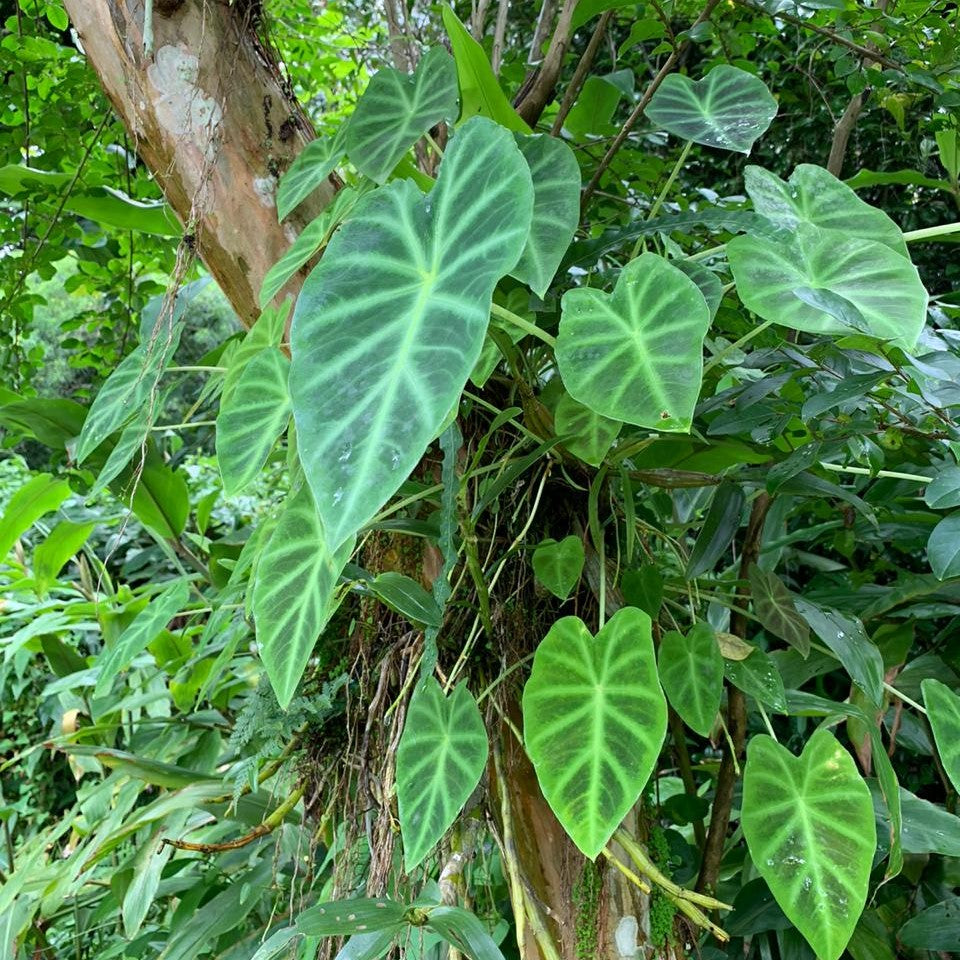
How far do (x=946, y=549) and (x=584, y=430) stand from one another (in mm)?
316

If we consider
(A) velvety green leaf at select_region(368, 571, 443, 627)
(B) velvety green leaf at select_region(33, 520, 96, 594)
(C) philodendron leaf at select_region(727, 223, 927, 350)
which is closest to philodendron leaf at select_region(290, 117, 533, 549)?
(C) philodendron leaf at select_region(727, 223, 927, 350)

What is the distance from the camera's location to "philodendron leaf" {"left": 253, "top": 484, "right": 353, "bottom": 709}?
0.54m

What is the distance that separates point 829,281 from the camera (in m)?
0.52

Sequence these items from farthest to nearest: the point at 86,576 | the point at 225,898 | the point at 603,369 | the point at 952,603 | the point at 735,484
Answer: the point at 86,576, the point at 225,898, the point at 952,603, the point at 735,484, the point at 603,369

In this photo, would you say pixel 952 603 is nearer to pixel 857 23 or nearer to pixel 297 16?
pixel 857 23

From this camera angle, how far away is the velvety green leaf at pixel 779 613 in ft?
2.38

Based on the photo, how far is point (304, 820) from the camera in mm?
853

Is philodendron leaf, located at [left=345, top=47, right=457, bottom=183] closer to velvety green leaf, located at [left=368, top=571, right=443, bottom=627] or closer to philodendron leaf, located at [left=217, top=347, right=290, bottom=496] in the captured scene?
philodendron leaf, located at [left=217, top=347, right=290, bottom=496]

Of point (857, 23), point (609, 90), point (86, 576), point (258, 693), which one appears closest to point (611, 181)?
point (609, 90)

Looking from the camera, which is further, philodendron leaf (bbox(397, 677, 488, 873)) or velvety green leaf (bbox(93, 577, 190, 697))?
velvety green leaf (bbox(93, 577, 190, 697))

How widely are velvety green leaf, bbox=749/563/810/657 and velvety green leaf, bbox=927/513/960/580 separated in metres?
0.11

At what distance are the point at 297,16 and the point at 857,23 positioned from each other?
1152 millimetres

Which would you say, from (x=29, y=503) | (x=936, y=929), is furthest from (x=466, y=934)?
(x=29, y=503)

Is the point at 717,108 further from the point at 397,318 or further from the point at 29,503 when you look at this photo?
the point at 29,503
